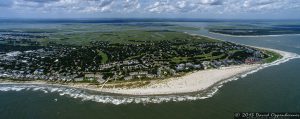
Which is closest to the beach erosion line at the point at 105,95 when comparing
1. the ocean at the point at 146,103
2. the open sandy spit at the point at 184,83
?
the ocean at the point at 146,103

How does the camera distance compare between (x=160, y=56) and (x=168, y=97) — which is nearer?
(x=168, y=97)

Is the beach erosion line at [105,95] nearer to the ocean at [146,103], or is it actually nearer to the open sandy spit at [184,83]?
the ocean at [146,103]

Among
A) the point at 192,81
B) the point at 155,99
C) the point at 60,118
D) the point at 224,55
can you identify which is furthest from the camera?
the point at 224,55

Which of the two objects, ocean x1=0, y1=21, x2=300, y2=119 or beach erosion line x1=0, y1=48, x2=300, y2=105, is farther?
Result: beach erosion line x1=0, y1=48, x2=300, y2=105

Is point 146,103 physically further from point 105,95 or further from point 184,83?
point 184,83

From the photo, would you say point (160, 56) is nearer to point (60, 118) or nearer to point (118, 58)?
point (118, 58)

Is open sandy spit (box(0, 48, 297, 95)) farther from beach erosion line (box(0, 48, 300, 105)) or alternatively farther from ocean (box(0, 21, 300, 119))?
ocean (box(0, 21, 300, 119))

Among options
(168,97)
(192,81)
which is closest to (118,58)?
(192,81)

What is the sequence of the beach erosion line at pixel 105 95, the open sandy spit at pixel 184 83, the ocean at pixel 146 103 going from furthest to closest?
1. the open sandy spit at pixel 184 83
2. the beach erosion line at pixel 105 95
3. the ocean at pixel 146 103

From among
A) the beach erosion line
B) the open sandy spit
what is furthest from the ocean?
the open sandy spit
